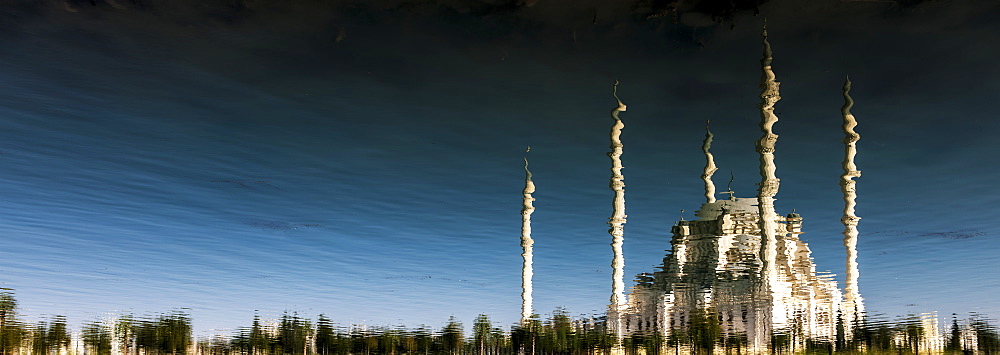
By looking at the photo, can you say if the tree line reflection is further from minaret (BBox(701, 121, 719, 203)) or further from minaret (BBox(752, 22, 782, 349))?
minaret (BBox(701, 121, 719, 203))

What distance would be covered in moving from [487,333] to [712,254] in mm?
34672

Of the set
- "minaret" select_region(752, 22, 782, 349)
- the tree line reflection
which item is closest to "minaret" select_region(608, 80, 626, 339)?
the tree line reflection

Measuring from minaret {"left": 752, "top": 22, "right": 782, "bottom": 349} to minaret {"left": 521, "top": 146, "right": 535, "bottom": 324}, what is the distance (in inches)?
915

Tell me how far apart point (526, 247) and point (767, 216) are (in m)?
29.0

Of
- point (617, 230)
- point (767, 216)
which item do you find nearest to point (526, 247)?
point (617, 230)

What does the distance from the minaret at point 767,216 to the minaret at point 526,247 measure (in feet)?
76.3

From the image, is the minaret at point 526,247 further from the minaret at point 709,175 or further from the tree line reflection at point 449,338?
the minaret at point 709,175

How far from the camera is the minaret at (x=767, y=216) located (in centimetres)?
4547

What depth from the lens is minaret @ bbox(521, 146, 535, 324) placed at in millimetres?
59041

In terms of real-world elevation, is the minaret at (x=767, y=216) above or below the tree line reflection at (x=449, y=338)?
above

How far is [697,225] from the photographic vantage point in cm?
8494

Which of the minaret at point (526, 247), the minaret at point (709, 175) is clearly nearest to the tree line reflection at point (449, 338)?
the minaret at point (526, 247)

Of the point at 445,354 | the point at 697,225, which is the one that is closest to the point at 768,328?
the point at 697,225

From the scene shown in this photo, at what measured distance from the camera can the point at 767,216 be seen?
2640 inches
